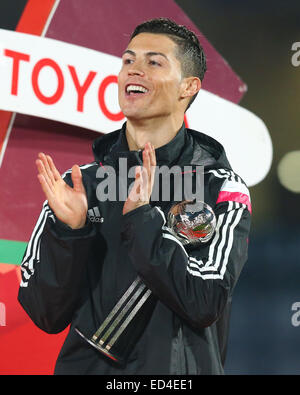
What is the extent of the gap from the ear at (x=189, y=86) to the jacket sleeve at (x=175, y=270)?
0.45 m

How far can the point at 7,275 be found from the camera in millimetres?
2039

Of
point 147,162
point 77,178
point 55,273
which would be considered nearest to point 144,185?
point 147,162

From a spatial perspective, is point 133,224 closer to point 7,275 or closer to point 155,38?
point 155,38

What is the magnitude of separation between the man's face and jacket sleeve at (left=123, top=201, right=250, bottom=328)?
1.14 feet

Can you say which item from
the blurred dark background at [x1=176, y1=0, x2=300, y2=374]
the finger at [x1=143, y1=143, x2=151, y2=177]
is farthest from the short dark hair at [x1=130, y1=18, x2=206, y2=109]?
the blurred dark background at [x1=176, y1=0, x2=300, y2=374]

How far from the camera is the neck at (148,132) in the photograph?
152 cm

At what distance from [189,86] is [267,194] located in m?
0.75

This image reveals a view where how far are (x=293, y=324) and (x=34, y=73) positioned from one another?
4.43 ft

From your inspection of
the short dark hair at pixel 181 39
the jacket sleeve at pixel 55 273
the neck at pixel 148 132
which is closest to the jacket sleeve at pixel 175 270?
the jacket sleeve at pixel 55 273

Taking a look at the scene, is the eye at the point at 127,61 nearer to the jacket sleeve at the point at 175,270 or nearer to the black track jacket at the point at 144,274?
the black track jacket at the point at 144,274

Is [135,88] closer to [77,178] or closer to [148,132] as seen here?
[148,132]

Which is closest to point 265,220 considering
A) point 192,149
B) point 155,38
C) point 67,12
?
point 192,149

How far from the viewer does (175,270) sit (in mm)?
1258

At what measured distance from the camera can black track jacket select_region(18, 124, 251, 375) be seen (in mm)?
1267
